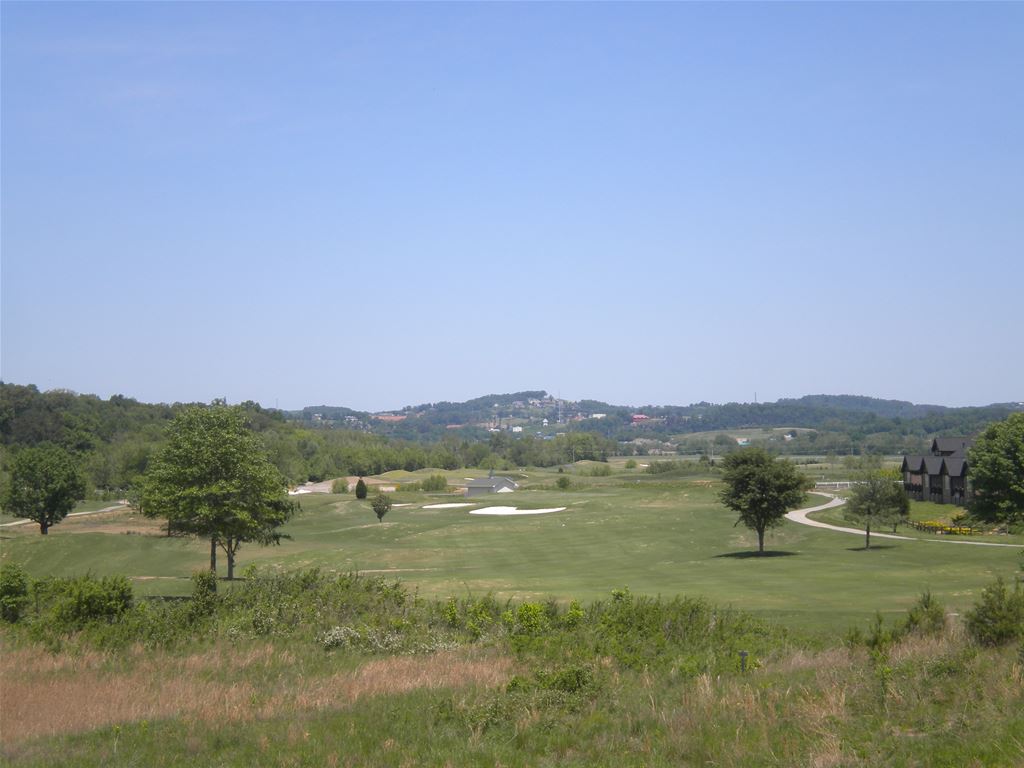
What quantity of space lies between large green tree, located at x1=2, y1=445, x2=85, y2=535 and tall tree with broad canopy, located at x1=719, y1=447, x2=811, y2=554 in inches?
1858

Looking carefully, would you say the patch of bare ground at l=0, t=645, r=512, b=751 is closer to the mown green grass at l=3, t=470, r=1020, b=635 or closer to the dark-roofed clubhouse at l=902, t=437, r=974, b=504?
the mown green grass at l=3, t=470, r=1020, b=635

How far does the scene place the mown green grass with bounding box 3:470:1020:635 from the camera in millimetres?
31891

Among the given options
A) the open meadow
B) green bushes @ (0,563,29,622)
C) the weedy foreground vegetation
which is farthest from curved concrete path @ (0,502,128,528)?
the weedy foreground vegetation

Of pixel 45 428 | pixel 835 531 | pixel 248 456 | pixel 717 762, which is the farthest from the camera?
pixel 45 428

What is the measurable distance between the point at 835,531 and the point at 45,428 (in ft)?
402

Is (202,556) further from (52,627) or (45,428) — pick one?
(45,428)

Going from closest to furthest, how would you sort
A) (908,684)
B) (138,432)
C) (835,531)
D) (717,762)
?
(717,762)
(908,684)
(835,531)
(138,432)

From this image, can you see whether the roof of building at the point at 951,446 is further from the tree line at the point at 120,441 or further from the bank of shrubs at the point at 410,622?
the bank of shrubs at the point at 410,622

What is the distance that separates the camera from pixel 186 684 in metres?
14.1

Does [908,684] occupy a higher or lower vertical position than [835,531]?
higher

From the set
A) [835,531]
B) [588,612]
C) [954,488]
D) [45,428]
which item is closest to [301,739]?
[588,612]

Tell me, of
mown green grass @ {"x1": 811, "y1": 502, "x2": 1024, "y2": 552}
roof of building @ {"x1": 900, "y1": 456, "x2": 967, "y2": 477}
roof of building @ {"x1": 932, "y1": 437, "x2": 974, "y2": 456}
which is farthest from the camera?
roof of building @ {"x1": 932, "y1": 437, "x2": 974, "y2": 456}

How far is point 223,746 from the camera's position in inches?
424

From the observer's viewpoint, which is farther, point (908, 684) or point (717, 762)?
point (908, 684)
